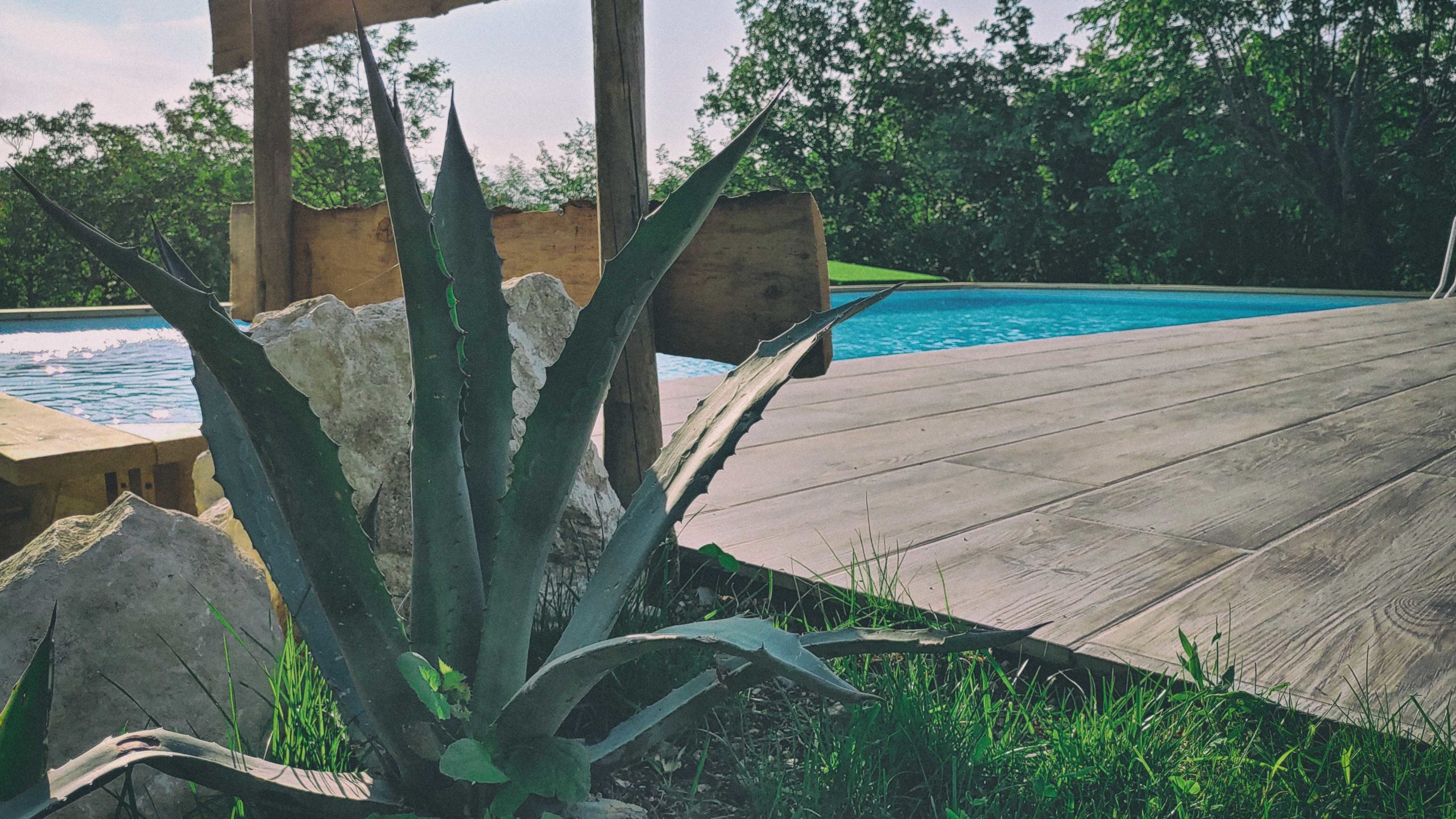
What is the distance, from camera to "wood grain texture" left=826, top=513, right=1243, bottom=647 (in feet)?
4.31

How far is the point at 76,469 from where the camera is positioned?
5.65ft

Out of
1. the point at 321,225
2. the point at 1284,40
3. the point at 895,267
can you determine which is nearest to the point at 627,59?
the point at 321,225

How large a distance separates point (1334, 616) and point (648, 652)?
111cm

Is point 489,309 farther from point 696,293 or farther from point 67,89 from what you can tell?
point 67,89

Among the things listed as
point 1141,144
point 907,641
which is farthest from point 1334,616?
point 1141,144

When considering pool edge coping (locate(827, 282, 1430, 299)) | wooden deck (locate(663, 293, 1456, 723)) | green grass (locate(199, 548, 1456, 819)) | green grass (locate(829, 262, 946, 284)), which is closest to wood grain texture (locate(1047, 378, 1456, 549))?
wooden deck (locate(663, 293, 1456, 723))

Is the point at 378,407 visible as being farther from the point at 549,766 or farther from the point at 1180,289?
the point at 1180,289

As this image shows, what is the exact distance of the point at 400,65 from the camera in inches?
563

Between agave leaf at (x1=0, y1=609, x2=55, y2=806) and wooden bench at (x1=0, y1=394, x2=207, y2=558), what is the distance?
3.99 feet

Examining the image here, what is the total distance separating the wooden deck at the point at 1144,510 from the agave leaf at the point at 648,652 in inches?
27.9

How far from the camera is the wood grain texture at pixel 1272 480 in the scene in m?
1.77

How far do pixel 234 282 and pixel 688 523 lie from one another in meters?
1.33

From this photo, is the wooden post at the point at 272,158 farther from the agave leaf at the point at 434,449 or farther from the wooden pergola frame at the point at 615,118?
the agave leaf at the point at 434,449

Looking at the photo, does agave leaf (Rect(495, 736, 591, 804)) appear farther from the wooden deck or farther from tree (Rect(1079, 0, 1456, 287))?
tree (Rect(1079, 0, 1456, 287))
